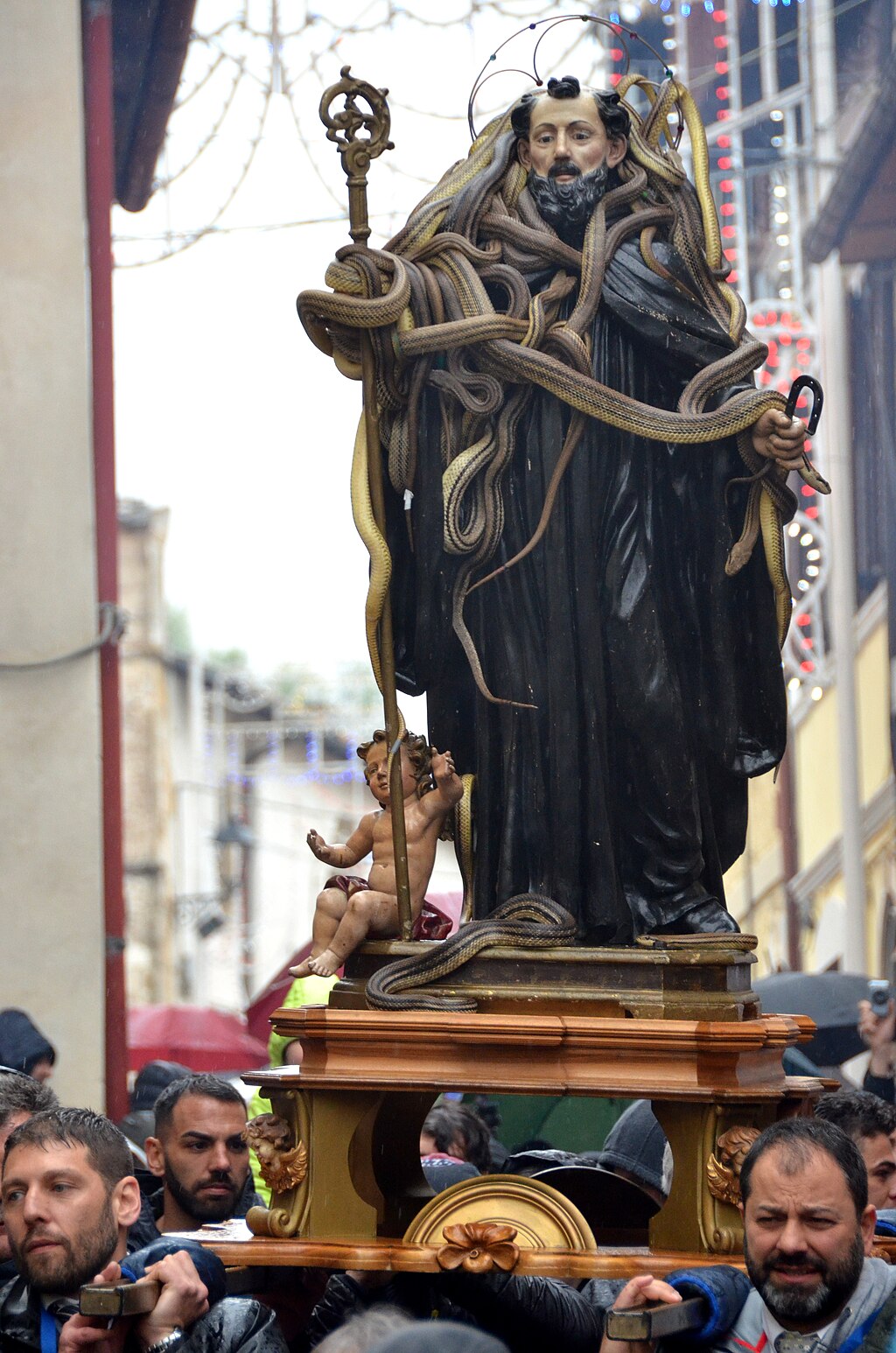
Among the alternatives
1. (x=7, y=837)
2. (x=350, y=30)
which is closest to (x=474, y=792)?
(x=7, y=837)

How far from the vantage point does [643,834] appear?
471 cm

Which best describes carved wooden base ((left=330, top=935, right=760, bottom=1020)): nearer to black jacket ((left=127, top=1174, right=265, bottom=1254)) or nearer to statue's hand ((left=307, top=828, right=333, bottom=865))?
statue's hand ((left=307, top=828, right=333, bottom=865))

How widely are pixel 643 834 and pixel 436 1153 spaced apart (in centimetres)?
141

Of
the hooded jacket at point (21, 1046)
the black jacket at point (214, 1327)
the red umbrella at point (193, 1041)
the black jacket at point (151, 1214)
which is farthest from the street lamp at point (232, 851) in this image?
the black jacket at point (214, 1327)

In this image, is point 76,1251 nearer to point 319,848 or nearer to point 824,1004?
point 319,848

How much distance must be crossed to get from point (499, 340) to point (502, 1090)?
5.21 feet

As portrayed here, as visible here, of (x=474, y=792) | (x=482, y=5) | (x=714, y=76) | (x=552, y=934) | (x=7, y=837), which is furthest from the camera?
(x=714, y=76)

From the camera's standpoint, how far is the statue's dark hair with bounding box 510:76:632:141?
4.81 metres

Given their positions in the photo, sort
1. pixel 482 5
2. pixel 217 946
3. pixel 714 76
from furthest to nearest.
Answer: pixel 217 946, pixel 714 76, pixel 482 5

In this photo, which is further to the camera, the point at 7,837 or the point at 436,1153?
the point at 7,837

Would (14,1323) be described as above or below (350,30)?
below

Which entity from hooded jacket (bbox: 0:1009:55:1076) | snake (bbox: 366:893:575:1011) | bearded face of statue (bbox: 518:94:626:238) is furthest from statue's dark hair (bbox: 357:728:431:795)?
hooded jacket (bbox: 0:1009:55:1076)

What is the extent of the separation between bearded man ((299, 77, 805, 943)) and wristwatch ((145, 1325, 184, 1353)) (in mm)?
1381

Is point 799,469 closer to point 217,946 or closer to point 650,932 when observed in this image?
point 650,932
